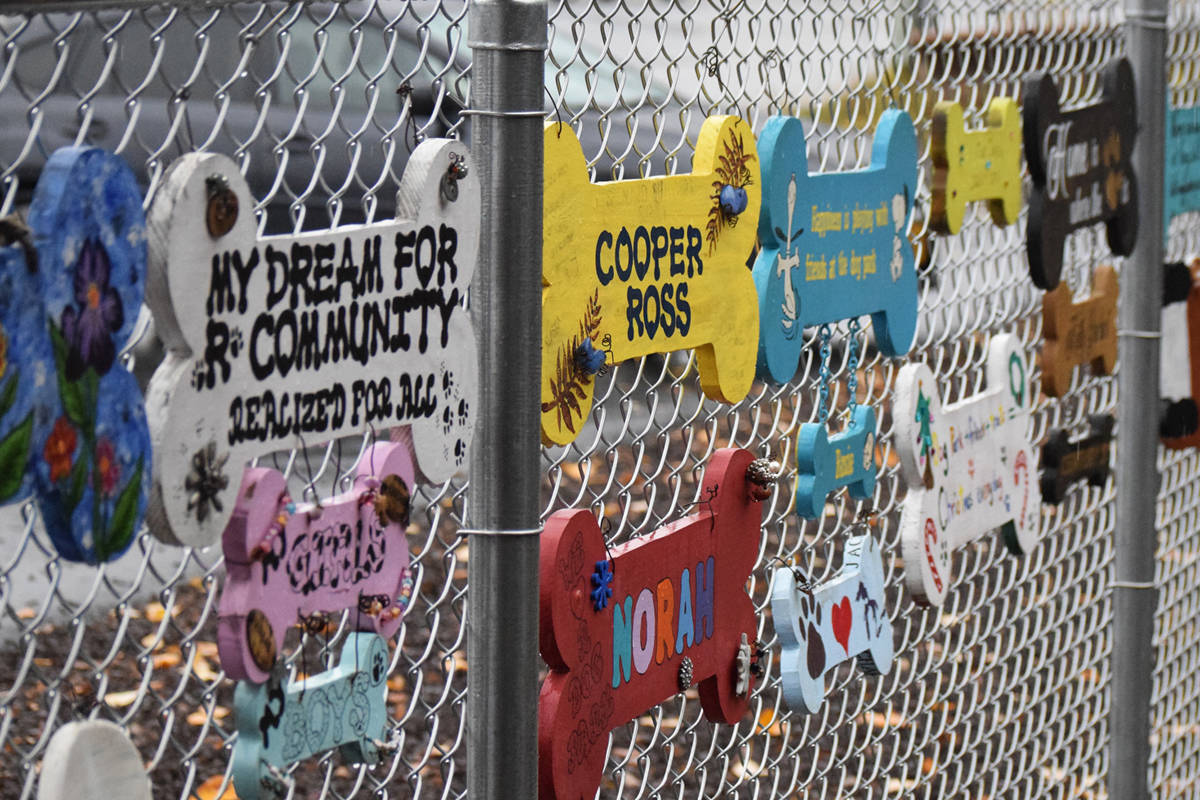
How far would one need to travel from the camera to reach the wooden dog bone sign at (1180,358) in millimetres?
3502

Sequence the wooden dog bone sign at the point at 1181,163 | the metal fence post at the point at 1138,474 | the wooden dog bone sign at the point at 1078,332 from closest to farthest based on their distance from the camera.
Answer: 1. the wooden dog bone sign at the point at 1078,332
2. the metal fence post at the point at 1138,474
3. the wooden dog bone sign at the point at 1181,163

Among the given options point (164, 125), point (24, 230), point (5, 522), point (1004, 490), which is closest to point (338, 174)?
point (164, 125)

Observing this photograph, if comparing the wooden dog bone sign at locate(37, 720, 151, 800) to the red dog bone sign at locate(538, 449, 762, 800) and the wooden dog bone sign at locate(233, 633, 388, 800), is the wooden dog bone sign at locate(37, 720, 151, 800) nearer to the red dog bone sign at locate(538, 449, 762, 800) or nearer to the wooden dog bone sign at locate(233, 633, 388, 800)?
Result: the wooden dog bone sign at locate(233, 633, 388, 800)

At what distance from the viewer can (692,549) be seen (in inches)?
79.0

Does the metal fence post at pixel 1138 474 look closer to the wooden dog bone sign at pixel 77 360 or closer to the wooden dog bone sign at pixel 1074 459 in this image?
the wooden dog bone sign at pixel 1074 459

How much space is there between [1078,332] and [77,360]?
225 cm

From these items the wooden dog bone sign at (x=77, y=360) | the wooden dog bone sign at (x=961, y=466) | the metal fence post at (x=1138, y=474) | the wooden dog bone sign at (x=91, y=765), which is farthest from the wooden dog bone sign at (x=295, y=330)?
the metal fence post at (x=1138, y=474)

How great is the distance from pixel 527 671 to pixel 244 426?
0.45m

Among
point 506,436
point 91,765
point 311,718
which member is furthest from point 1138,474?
point 91,765

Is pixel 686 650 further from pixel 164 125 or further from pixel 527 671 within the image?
pixel 164 125

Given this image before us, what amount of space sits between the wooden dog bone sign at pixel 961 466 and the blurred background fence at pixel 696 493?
4.1 inches

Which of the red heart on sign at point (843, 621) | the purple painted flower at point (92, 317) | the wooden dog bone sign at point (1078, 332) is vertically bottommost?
the red heart on sign at point (843, 621)

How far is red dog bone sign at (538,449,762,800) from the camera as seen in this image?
1.75 m

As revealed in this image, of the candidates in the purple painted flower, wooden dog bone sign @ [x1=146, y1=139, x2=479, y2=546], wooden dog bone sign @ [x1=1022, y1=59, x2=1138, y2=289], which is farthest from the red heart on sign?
the purple painted flower
